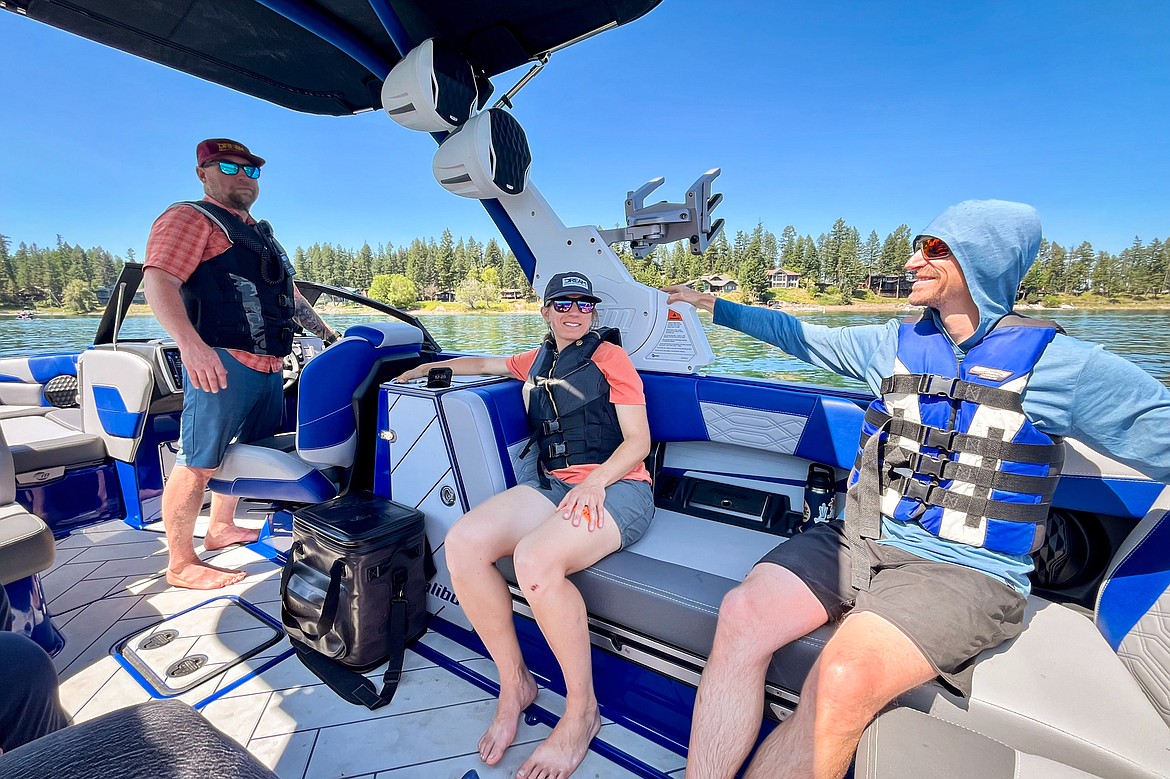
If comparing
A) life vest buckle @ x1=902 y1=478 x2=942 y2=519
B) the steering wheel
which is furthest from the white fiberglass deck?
the steering wheel

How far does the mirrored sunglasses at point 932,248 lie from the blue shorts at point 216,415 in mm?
2403

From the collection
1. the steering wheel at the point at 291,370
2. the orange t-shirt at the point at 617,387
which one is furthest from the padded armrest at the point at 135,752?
the steering wheel at the point at 291,370

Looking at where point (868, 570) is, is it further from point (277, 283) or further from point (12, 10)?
point (12, 10)

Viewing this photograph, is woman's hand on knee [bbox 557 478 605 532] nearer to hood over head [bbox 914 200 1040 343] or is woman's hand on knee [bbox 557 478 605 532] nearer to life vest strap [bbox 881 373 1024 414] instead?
life vest strap [bbox 881 373 1024 414]

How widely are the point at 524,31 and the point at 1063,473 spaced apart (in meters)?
2.59

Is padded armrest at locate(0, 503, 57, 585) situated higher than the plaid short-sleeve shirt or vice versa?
the plaid short-sleeve shirt

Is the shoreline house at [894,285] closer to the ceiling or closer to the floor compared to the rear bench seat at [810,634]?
closer to the ceiling

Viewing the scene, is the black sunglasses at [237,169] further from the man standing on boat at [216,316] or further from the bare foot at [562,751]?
the bare foot at [562,751]

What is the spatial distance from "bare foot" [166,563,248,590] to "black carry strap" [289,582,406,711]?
66 centimetres

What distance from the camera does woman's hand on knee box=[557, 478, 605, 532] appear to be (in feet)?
4.78

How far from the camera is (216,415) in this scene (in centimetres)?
208

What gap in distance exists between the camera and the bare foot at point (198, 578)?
2.19 metres

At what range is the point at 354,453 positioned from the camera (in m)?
2.19

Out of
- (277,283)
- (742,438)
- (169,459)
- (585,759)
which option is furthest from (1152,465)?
(169,459)
